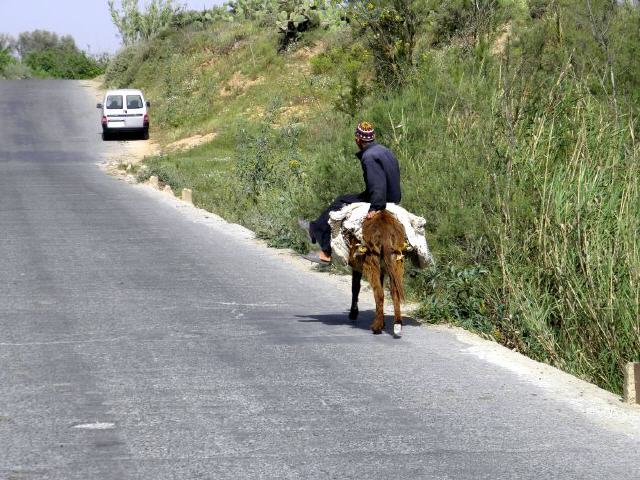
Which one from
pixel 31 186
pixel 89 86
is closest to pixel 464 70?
pixel 31 186

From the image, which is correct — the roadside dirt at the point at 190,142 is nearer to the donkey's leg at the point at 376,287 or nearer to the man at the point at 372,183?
the man at the point at 372,183

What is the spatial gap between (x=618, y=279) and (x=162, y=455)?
5091mm

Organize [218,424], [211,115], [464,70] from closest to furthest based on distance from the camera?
[218,424] → [464,70] → [211,115]

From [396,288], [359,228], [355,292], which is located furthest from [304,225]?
[396,288]

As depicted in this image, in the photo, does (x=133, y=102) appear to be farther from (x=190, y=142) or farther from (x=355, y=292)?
(x=355, y=292)

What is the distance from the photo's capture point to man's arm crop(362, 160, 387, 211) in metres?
11.2

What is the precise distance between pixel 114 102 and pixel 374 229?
40170 millimetres

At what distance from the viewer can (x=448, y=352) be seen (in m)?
10.4

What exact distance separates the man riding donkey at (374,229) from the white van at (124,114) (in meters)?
38.5

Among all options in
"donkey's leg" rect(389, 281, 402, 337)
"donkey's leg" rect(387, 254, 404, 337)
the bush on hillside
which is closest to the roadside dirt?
"donkey's leg" rect(387, 254, 404, 337)

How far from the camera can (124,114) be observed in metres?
49.2

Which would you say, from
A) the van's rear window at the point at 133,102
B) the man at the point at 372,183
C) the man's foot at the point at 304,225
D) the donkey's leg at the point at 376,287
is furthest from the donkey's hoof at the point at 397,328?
the van's rear window at the point at 133,102

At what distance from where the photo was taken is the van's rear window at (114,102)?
4973 centimetres

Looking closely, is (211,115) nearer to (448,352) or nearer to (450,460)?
(448,352)
